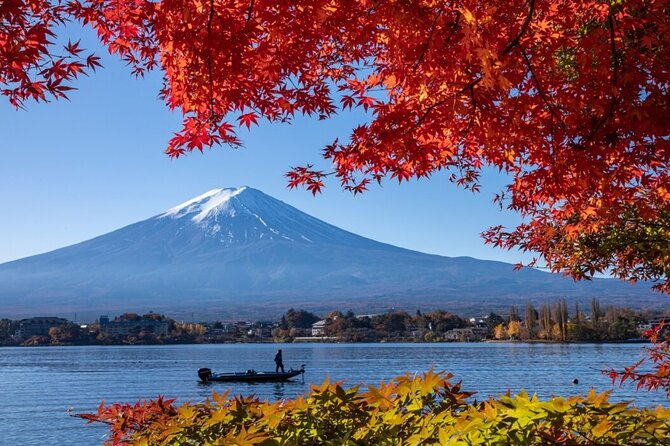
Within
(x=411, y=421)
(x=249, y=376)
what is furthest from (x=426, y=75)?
(x=249, y=376)

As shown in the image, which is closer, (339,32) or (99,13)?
(339,32)

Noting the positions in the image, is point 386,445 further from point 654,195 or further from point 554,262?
point 554,262

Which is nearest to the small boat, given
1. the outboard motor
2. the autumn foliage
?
the outboard motor

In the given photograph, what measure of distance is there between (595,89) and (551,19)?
1347 millimetres

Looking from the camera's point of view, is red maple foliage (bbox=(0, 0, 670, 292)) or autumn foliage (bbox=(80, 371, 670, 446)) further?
red maple foliage (bbox=(0, 0, 670, 292))

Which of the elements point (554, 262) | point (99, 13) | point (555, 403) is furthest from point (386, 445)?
point (554, 262)

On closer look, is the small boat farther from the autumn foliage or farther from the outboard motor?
the autumn foliage

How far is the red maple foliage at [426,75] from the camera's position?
6746 mm

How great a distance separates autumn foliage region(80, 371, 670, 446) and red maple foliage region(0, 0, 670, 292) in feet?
8.46

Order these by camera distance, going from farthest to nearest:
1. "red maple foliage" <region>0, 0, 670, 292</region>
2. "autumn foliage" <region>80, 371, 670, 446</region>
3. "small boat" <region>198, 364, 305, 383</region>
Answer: "small boat" <region>198, 364, 305, 383</region>, "red maple foliage" <region>0, 0, 670, 292</region>, "autumn foliage" <region>80, 371, 670, 446</region>

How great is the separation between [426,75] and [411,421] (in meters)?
3.50

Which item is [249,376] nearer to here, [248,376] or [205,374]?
[248,376]

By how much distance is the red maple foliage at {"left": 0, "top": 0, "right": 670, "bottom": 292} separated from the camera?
675 cm

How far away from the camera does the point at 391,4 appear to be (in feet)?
19.7
